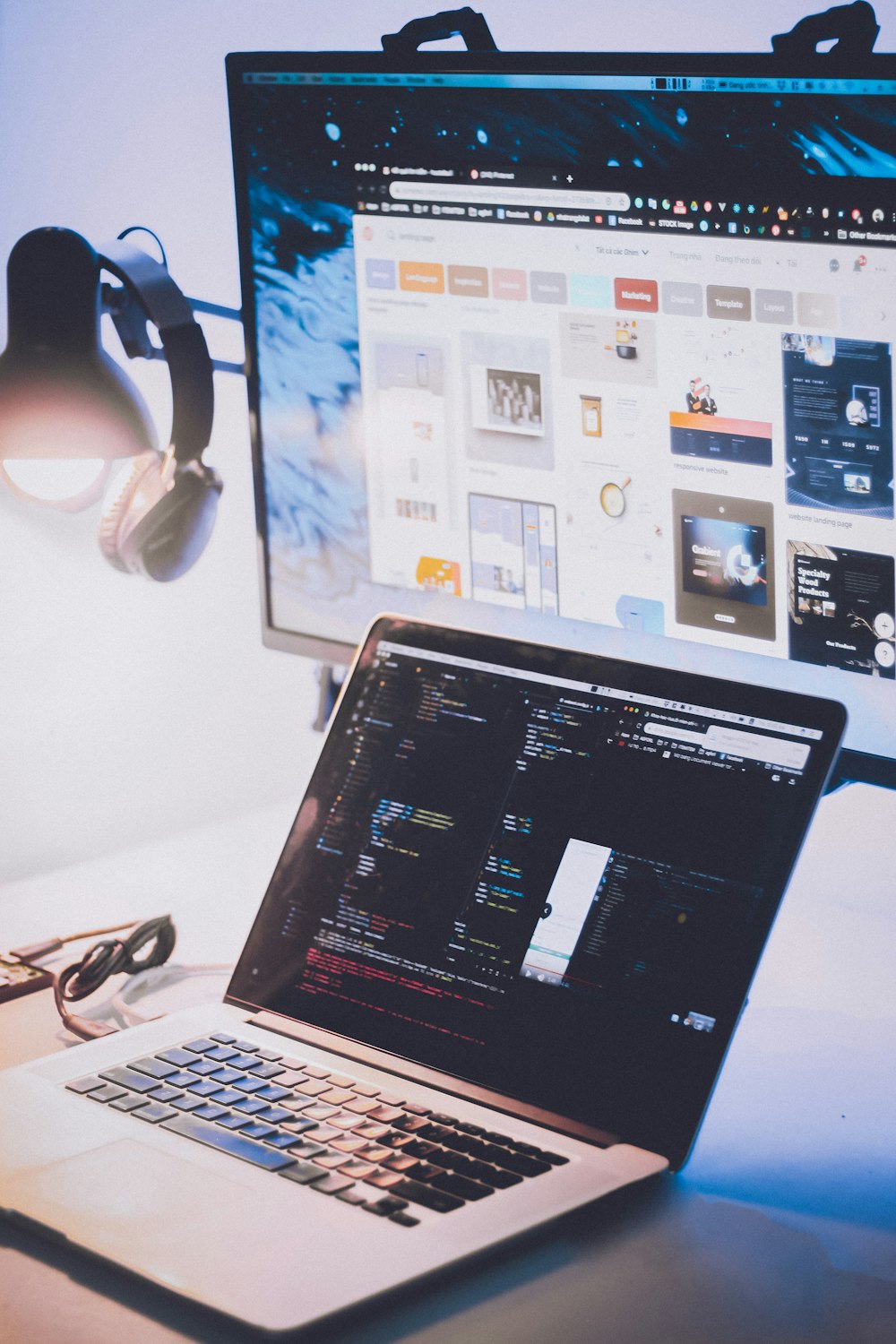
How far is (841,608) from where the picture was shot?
0.84m

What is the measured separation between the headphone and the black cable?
0.28m

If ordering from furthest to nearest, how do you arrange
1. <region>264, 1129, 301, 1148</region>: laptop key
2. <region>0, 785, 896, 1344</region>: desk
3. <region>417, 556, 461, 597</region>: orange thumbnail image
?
<region>417, 556, 461, 597</region>: orange thumbnail image, <region>264, 1129, 301, 1148</region>: laptop key, <region>0, 785, 896, 1344</region>: desk

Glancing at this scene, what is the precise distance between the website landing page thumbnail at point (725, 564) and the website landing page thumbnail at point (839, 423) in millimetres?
37

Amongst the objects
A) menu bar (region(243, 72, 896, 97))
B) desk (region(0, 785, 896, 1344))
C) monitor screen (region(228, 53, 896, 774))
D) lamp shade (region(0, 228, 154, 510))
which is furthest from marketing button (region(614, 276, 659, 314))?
desk (region(0, 785, 896, 1344))

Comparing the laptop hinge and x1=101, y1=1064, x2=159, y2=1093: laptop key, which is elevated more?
x1=101, y1=1064, x2=159, y2=1093: laptop key

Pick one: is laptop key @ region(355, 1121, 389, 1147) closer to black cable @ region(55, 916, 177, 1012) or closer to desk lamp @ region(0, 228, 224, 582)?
black cable @ region(55, 916, 177, 1012)

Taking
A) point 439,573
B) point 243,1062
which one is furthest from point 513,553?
point 243,1062

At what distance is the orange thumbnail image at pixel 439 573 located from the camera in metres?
1.04

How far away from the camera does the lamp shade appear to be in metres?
0.90

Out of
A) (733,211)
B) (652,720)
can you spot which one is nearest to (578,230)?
(733,211)

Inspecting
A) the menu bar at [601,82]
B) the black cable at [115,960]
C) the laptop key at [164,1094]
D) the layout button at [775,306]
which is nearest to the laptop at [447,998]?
the laptop key at [164,1094]

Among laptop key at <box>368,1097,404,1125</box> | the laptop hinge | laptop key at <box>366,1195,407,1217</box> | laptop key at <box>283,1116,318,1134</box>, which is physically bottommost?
the laptop hinge

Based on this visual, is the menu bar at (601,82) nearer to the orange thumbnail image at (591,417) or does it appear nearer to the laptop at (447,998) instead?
the orange thumbnail image at (591,417)

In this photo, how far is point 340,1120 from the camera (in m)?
0.73
